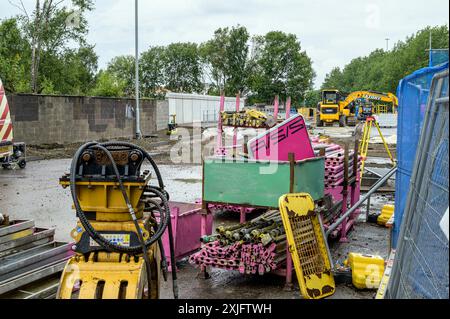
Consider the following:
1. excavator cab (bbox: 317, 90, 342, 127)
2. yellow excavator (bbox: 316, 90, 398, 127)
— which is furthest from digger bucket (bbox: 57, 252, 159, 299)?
excavator cab (bbox: 317, 90, 342, 127)

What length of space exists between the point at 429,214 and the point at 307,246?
2874 mm

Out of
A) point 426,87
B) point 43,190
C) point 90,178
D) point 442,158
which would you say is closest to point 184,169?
point 43,190

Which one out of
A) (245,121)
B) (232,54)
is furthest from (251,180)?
(232,54)

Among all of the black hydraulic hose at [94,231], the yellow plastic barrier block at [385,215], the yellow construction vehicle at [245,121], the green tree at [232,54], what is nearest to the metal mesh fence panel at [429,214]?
the black hydraulic hose at [94,231]

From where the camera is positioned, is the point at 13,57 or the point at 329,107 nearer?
the point at 13,57

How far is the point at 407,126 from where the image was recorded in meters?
6.58

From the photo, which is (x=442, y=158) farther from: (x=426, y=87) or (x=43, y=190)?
(x=43, y=190)

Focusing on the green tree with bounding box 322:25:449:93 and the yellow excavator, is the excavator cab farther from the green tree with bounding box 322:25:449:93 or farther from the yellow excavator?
the green tree with bounding box 322:25:449:93

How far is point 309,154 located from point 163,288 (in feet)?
8.67

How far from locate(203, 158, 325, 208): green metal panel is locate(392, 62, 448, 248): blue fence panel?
1.11 metres

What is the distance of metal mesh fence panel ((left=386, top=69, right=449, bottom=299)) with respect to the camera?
9.78 feet

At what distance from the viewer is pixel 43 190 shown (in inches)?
507

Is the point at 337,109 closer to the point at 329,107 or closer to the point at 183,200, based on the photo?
the point at 329,107

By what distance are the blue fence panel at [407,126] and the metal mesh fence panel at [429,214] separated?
8.89 ft
